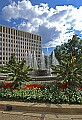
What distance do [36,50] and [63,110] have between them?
367ft

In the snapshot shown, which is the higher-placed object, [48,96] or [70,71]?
[70,71]

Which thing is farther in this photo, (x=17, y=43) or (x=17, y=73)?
(x=17, y=43)

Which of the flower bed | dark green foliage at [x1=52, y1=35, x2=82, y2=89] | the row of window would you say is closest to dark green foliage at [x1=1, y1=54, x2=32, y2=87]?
the flower bed

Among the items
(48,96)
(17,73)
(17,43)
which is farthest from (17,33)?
(48,96)

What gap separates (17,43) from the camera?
356 feet

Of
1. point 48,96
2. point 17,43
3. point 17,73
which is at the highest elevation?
point 17,43

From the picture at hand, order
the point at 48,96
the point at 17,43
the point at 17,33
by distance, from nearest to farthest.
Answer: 1. the point at 48,96
2. the point at 17,33
3. the point at 17,43

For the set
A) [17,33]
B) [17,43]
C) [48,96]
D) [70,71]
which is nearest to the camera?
[48,96]

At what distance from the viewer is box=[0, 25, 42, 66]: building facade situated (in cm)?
10044

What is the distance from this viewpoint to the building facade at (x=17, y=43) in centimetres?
10044

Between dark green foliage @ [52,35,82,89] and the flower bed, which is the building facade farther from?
the flower bed

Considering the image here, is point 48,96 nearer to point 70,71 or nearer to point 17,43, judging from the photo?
point 70,71

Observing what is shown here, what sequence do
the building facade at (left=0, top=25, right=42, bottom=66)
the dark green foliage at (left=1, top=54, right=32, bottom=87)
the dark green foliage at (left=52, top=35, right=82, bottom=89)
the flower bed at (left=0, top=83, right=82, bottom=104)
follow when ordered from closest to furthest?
1. the flower bed at (left=0, top=83, right=82, bottom=104)
2. the dark green foliage at (left=52, top=35, right=82, bottom=89)
3. the dark green foliage at (left=1, top=54, right=32, bottom=87)
4. the building facade at (left=0, top=25, right=42, bottom=66)

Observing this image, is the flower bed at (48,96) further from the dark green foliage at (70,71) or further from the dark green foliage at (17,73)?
the dark green foliage at (17,73)
